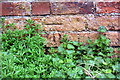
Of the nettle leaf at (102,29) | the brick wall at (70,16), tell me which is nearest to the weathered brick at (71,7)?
the brick wall at (70,16)

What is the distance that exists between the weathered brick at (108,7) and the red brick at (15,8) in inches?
23.6

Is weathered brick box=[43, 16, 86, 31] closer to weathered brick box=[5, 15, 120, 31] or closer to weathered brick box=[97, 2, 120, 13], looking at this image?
weathered brick box=[5, 15, 120, 31]

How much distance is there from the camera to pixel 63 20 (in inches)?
54.3

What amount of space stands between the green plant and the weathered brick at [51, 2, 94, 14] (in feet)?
0.67

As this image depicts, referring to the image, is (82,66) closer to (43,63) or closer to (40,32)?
(43,63)

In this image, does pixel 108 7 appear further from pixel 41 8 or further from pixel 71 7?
pixel 41 8

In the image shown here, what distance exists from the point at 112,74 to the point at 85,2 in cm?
62

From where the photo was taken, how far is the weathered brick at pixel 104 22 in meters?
1.37

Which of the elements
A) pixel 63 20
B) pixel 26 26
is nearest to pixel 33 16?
pixel 26 26

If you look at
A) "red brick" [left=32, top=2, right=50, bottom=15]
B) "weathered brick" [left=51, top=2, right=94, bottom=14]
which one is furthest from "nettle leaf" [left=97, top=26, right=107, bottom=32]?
"red brick" [left=32, top=2, right=50, bottom=15]

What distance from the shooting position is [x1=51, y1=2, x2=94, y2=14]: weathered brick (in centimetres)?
137

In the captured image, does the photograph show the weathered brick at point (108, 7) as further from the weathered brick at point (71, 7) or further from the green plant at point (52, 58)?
the green plant at point (52, 58)

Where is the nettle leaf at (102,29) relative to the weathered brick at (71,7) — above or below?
below

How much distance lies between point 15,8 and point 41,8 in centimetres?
22
